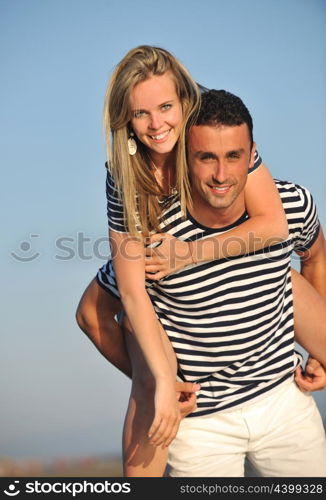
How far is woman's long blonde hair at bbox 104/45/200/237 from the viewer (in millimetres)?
3010

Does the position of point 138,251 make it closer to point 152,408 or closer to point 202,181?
point 202,181

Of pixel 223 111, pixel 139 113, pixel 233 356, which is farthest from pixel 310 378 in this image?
pixel 139 113

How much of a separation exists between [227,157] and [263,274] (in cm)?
44

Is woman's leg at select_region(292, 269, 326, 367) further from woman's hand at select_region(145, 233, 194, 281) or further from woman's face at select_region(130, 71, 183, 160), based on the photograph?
woman's face at select_region(130, 71, 183, 160)

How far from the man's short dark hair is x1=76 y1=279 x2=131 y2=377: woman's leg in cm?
93

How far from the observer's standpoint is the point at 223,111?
2898 mm

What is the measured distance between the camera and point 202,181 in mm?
2928

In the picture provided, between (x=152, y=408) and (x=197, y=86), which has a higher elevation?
(x=197, y=86)

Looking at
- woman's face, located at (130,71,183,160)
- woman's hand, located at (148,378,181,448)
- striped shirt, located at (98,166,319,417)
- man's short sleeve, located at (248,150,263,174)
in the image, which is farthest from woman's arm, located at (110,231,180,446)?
man's short sleeve, located at (248,150,263,174)

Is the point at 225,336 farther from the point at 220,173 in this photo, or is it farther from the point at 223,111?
the point at 223,111

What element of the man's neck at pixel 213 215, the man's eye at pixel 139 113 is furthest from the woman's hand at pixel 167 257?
the man's eye at pixel 139 113
